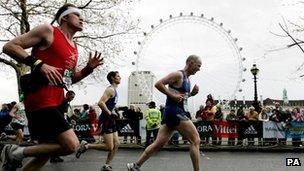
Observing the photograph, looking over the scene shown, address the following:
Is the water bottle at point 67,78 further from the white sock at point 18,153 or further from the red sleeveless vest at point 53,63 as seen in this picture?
the white sock at point 18,153

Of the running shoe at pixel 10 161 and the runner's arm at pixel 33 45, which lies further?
the running shoe at pixel 10 161

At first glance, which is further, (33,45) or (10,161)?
(10,161)

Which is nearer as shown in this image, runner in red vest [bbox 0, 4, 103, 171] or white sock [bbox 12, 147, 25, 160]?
runner in red vest [bbox 0, 4, 103, 171]

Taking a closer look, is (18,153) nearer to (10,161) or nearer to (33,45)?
(10,161)

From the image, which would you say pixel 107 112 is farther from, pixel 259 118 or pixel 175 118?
pixel 259 118

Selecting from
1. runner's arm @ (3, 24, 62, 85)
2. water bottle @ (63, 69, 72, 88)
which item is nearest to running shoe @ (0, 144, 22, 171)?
water bottle @ (63, 69, 72, 88)

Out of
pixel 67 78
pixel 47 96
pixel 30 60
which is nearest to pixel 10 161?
pixel 47 96

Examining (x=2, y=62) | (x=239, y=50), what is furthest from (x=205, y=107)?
(x=239, y=50)

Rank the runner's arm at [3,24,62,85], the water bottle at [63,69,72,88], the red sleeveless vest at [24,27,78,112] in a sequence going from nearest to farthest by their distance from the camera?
the runner's arm at [3,24,62,85]
the red sleeveless vest at [24,27,78,112]
the water bottle at [63,69,72,88]

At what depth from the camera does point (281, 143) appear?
21.8m

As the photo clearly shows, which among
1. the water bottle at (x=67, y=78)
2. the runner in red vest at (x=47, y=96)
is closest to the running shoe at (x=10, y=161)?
the runner in red vest at (x=47, y=96)

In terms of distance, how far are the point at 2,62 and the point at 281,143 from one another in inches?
560

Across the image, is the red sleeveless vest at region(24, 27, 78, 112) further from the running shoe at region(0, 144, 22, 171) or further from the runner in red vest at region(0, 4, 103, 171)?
the running shoe at region(0, 144, 22, 171)

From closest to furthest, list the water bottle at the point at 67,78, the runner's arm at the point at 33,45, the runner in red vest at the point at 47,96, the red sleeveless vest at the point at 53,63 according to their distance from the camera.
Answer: the runner's arm at the point at 33,45
the runner in red vest at the point at 47,96
the red sleeveless vest at the point at 53,63
the water bottle at the point at 67,78
